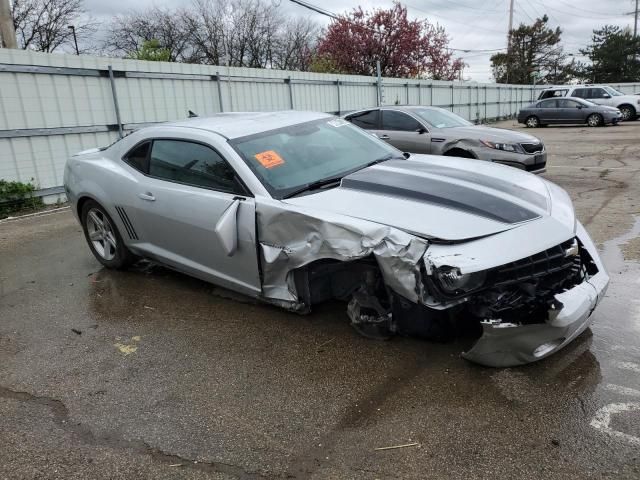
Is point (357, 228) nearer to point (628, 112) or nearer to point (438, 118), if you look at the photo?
point (438, 118)

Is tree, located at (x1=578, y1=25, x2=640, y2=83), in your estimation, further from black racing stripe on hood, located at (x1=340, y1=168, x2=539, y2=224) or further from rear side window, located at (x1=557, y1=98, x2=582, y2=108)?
black racing stripe on hood, located at (x1=340, y1=168, x2=539, y2=224)

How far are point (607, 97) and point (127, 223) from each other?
26.7 m

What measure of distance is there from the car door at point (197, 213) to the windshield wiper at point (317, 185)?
0.31 m

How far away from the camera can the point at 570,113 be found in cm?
2288

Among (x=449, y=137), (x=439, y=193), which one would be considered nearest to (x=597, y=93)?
(x=449, y=137)

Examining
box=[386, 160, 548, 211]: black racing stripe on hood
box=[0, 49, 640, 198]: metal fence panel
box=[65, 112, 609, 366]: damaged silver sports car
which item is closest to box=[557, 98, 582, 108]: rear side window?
box=[0, 49, 640, 198]: metal fence panel

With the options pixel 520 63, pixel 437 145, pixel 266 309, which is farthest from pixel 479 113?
pixel 520 63

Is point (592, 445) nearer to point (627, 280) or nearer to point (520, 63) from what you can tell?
point (627, 280)

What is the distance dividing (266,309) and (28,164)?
6.82 metres

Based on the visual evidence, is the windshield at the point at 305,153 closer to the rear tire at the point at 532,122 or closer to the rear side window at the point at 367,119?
the rear side window at the point at 367,119

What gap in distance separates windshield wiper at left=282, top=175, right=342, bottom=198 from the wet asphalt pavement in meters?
0.99

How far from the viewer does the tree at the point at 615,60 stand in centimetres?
6016

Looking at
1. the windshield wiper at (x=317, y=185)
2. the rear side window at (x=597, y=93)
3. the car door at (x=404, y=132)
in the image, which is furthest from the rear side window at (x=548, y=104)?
the windshield wiper at (x=317, y=185)

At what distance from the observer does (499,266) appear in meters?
2.76
